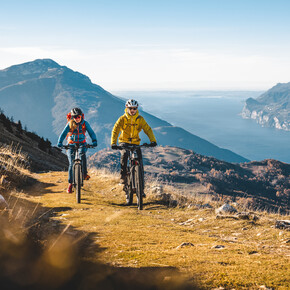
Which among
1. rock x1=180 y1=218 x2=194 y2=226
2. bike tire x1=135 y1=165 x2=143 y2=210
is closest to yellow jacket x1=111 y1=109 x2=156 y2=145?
bike tire x1=135 y1=165 x2=143 y2=210

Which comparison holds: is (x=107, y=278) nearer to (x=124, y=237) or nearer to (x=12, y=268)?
(x=12, y=268)

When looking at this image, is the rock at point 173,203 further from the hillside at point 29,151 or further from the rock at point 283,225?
the hillside at point 29,151

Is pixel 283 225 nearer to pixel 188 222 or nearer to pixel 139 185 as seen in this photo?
pixel 188 222

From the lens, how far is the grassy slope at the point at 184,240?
3.34m

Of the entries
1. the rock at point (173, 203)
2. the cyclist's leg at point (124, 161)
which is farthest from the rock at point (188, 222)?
the cyclist's leg at point (124, 161)

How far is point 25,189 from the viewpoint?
11781mm

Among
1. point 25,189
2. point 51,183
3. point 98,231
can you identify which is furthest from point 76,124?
point 98,231

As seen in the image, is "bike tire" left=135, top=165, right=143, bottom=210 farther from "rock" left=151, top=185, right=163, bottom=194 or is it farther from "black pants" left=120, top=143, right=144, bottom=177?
"rock" left=151, top=185, right=163, bottom=194

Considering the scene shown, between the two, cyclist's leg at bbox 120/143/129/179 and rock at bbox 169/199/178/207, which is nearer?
cyclist's leg at bbox 120/143/129/179

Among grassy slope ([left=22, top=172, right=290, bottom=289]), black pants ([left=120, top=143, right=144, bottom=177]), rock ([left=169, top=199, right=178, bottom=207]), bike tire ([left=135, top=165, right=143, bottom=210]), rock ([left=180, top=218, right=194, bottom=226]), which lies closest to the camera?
grassy slope ([left=22, top=172, right=290, bottom=289])

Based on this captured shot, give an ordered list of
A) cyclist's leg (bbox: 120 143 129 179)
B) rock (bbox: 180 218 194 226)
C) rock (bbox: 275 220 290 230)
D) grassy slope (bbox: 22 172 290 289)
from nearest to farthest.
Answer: grassy slope (bbox: 22 172 290 289), rock (bbox: 275 220 290 230), rock (bbox: 180 218 194 226), cyclist's leg (bbox: 120 143 129 179)

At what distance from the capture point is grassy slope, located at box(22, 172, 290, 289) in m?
3.34

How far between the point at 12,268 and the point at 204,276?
1.93m

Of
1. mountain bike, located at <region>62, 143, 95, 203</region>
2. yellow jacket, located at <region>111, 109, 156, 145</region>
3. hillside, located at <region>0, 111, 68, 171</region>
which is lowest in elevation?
hillside, located at <region>0, 111, 68, 171</region>
